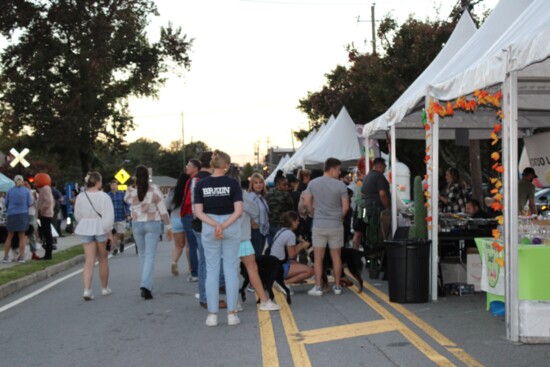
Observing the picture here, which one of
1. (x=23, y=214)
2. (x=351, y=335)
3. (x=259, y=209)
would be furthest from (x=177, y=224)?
(x=351, y=335)

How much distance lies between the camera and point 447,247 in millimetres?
11672

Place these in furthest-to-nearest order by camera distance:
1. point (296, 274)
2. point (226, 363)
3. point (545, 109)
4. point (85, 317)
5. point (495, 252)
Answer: point (545, 109) → point (296, 274) → point (85, 317) → point (495, 252) → point (226, 363)

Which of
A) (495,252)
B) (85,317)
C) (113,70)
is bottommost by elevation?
(85,317)

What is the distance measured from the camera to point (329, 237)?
10.3 m

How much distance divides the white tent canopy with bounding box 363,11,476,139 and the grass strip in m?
6.79

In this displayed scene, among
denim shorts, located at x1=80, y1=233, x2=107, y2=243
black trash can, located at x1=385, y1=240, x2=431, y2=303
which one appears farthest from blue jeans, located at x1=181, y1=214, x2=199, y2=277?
black trash can, located at x1=385, y1=240, x2=431, y2=303

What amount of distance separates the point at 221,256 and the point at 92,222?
3.07 m

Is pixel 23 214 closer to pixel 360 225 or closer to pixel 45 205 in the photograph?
pixel 45 205

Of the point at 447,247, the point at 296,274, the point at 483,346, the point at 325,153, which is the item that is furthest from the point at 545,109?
the point at 325,153

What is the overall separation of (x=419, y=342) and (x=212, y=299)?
2429mm

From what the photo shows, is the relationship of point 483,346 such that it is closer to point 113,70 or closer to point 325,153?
point 325,153

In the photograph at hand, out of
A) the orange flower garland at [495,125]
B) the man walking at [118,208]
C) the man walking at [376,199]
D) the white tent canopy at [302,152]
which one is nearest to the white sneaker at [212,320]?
the orange flower garland at [495,125]

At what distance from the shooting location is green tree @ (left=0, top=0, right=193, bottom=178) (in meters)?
34.3

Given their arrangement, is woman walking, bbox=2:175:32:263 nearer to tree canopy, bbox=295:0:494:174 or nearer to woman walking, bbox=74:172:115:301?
woman walking, bbox=74:172:115:301
